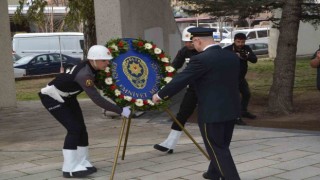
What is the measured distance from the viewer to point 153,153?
7.68m

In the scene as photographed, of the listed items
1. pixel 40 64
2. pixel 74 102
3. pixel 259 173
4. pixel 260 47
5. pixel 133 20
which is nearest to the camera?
pixel 259 173

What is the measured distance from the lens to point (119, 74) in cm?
642

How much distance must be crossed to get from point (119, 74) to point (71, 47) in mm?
24829

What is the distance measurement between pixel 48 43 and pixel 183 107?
25229 mm

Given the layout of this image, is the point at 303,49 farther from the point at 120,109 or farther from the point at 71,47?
the point at 120,109

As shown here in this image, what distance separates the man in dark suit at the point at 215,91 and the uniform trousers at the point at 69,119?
1.56 m

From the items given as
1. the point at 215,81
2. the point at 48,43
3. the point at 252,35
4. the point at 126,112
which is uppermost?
the point at 215,81

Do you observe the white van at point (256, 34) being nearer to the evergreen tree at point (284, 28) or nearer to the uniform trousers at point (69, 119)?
the evergreen tree at point (284, 28)

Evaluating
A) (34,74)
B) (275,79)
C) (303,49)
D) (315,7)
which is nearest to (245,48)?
(275,79)

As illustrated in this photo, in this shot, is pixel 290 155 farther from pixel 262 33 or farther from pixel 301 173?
pixel 262 33

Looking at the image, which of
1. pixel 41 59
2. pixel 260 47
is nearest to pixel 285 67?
pixel 41 59

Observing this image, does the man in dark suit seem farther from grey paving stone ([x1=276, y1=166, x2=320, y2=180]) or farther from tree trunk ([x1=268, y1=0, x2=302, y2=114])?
tree trunk ([x1=268, y1=0, x2=302, y2=114])

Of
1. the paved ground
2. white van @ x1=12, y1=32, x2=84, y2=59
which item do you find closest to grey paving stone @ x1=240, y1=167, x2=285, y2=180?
the paved ground

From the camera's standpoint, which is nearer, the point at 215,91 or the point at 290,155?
the point at 215,91
